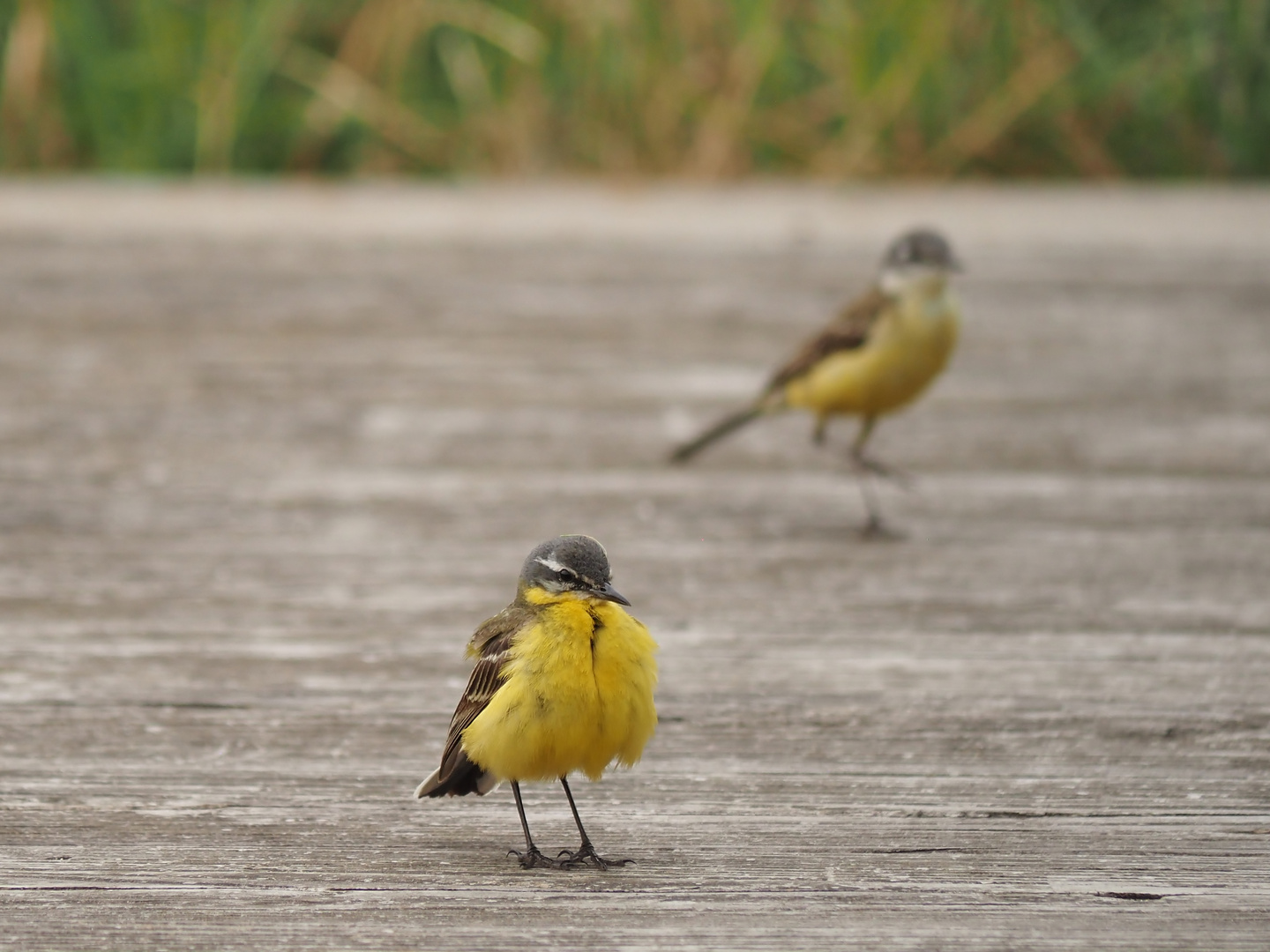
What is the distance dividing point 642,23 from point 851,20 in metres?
0.99

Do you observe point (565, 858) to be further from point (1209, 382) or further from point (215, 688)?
point (1209, 382)

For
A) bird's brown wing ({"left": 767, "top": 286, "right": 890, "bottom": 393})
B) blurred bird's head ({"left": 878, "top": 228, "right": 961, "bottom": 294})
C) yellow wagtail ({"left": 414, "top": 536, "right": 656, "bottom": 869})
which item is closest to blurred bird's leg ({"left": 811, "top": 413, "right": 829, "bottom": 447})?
bird's brown wing ({"left": 767, "top": 286, "right": 890, "bottom": 393})

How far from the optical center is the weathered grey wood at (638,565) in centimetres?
250

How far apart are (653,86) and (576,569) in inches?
232

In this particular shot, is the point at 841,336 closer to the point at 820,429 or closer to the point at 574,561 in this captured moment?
the point at 820,429

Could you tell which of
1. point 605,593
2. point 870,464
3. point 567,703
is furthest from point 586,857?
point 870,464

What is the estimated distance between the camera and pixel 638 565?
431cm

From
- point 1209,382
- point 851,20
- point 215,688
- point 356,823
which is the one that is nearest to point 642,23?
point 851,20

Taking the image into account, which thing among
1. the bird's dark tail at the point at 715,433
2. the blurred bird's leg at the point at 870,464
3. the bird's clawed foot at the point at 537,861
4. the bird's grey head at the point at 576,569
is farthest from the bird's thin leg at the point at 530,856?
the bird's dark tail at the point at 715,433

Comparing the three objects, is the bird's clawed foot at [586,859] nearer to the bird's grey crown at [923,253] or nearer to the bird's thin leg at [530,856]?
the bird's thin leg at [530,856]

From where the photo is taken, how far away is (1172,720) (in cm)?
318

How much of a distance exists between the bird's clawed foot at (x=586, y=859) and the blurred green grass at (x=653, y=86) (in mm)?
5911

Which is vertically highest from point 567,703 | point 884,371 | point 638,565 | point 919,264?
point 919,264

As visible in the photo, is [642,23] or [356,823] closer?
[356,823]
